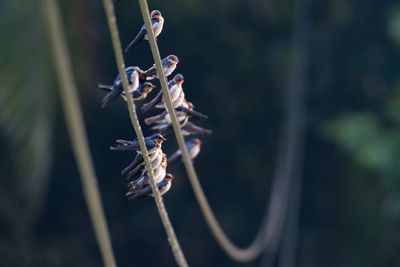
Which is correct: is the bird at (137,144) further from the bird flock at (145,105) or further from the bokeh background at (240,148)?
the bokeh background at (240,148)

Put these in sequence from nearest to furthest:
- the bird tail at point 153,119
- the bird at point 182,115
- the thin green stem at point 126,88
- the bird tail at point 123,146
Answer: the thin green stem at point 126,88
the bird tail at point 123,146
the bird at point 182,115
the bird tail at point 153,119

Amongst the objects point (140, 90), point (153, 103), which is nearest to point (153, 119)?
point (153, 103)

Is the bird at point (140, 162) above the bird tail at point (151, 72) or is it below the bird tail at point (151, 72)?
below

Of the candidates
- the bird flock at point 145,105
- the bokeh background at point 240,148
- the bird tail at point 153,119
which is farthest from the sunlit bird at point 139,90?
the bokeh background at point 240,148

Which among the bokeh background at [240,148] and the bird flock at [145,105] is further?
the bokeh background at [240,148]

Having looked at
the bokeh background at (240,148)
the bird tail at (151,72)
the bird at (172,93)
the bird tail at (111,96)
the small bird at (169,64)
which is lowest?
the bird tail at (111,96)

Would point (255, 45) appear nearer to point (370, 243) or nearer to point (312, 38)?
point (312, 38)

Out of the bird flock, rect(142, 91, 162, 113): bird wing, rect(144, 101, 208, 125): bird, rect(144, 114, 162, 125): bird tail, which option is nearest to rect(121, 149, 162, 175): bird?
the bird flock

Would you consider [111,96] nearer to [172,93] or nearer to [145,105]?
[145,105]

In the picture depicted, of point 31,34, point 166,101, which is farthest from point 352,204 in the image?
point 166,101
